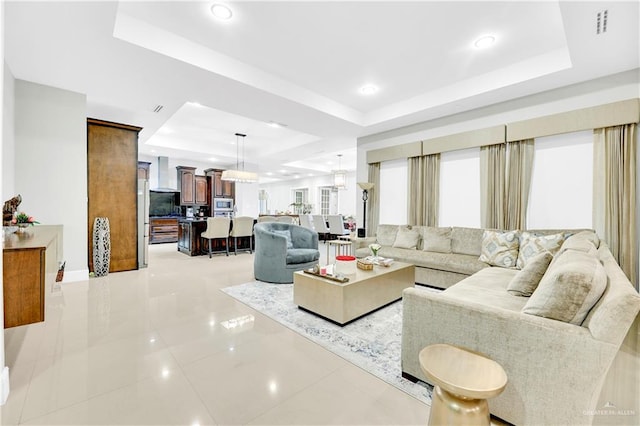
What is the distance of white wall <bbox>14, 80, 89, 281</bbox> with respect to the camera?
11.9 feet

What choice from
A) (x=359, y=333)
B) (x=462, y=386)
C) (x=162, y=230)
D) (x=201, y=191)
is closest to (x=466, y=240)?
(x=359, y=333)

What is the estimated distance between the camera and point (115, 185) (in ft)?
15.3

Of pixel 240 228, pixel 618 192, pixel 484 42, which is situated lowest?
pixel 240 228

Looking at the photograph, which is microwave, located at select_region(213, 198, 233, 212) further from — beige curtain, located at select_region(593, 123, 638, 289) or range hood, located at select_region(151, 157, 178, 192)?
beige curtain, located at select_region(593, 123, 638, 289)

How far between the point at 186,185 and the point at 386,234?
6905 mm

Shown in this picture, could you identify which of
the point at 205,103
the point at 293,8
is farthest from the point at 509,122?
the point at 205,103

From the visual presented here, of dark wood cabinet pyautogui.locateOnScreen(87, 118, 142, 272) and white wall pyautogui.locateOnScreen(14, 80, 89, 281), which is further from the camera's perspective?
dark wood cabinet pyautogui.locateOnScreen(87, 118, 142, 272)

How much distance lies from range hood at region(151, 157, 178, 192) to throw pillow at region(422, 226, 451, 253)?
7.86 meters

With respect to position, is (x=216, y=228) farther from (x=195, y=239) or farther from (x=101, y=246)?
(x=101, y=246)

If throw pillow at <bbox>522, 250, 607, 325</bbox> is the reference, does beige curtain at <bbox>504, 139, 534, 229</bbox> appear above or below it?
above

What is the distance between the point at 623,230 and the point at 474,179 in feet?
5.83

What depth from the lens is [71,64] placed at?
3182mm

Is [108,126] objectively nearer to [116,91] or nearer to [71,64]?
[116,91]

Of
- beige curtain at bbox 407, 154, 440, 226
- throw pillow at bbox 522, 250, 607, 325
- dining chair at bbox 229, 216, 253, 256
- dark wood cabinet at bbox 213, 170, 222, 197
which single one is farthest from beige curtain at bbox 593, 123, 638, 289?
dark wood cabinet at bbox 213, 170, 222, 197
